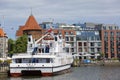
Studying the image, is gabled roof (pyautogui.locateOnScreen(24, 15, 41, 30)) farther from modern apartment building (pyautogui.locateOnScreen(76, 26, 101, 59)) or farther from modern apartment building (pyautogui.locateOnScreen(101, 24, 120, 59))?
modern apartment building (pyautogui.locateOnScreen(101, 24, 120, 59))

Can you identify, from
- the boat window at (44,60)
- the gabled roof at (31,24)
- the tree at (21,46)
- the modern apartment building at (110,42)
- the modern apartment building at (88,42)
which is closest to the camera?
the boat window at (44,60)

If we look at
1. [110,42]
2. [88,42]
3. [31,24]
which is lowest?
[110,42]

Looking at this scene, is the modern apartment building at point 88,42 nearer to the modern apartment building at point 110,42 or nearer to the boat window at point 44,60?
the modern apartment building at point 110,42

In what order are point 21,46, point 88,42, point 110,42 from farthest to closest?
point 88,42 → point 110,42 → point 21,46

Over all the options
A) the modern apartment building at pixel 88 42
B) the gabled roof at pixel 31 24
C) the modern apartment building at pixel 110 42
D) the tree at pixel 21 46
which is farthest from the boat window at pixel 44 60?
the modern apartment building at pixel 110 42

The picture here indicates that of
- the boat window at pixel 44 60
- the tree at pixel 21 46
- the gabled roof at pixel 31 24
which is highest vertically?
the gabled roof at pixel 31 24

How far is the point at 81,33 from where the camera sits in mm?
186000

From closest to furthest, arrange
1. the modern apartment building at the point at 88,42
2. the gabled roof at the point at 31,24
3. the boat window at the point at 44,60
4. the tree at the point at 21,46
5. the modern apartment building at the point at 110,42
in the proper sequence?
the boat window at the point at 44,60, the tree at the point at 21,46, the gabled roof at the point at 31,24, the modern apartment building at the point at 110,42, the modern apartment building at the point at 88,42

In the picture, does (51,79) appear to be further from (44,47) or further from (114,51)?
(114,51)

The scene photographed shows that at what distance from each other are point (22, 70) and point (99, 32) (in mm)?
117802

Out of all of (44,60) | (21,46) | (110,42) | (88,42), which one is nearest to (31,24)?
(88,42)

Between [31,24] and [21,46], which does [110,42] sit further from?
[21,46]

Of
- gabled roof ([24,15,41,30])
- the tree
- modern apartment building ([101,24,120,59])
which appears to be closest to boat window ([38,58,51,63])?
the tree

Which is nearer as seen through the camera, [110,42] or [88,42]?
[110,42]
